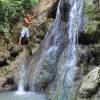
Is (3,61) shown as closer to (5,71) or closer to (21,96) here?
(5,71)

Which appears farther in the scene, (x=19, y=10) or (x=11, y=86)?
(x=19, y=10)

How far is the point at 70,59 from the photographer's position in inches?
476

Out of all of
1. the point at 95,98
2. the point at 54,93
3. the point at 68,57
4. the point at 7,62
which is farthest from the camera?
the point at 7,62

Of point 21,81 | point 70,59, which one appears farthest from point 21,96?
point 70,59

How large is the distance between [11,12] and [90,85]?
6.38 meters

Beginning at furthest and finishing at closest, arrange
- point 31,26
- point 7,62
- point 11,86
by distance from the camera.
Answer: point 31,26, point 7,62, point 11,86

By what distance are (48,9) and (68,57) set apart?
384cm

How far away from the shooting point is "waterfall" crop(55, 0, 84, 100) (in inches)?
435

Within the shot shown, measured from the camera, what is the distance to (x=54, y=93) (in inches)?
447

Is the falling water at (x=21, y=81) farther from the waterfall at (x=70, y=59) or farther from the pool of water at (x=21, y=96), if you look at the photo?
the waterfall at (x=70, y=59)

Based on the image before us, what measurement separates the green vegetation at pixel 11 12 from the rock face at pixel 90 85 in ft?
17.9

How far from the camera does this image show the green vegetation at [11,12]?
15039 millimetres

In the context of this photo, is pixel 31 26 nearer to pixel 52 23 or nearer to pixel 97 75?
pixel 52 23

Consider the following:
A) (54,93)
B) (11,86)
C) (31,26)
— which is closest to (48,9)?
(31,26)
